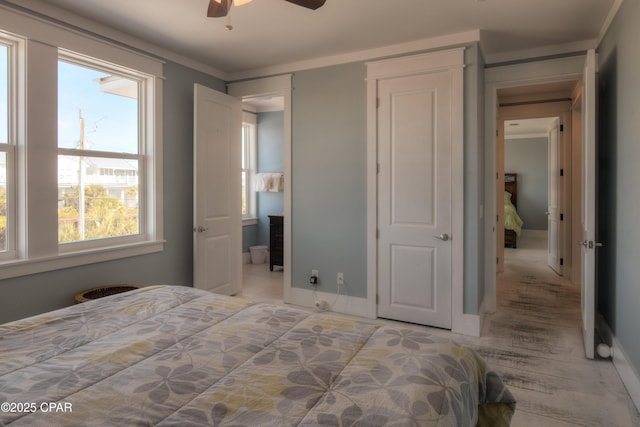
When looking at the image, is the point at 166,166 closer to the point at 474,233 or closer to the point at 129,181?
the point at 129,181

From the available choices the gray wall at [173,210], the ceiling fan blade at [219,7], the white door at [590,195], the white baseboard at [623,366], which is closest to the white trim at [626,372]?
the white baseboard at [623,366]

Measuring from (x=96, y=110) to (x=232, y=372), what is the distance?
2.80m

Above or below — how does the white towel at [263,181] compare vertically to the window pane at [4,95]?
below

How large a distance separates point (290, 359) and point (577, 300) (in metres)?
4.16

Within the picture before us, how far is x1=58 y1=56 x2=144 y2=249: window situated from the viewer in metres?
2.91

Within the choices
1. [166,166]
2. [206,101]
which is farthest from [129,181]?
[206,101]

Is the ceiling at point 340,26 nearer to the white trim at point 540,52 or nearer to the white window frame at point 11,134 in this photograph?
the white trim at point 540,52

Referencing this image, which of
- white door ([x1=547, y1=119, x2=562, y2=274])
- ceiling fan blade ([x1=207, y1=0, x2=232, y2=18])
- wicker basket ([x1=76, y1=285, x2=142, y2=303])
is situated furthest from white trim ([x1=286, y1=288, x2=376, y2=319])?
white door ([x1=547, y1=119, x2=562, y2=274])

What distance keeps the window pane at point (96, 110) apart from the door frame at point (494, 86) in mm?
3289

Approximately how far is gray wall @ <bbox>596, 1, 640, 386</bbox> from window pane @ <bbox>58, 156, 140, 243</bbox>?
3.71m

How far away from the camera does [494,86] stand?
360 centimetres

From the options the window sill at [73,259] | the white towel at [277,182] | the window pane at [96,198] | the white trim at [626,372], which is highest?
the white towel at [277,182]

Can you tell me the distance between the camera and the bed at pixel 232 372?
38.1 inches

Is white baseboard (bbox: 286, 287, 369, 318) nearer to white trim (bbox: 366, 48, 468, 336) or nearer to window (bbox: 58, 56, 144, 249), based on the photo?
white trim (bbox: 366, 48, 468, 336)
